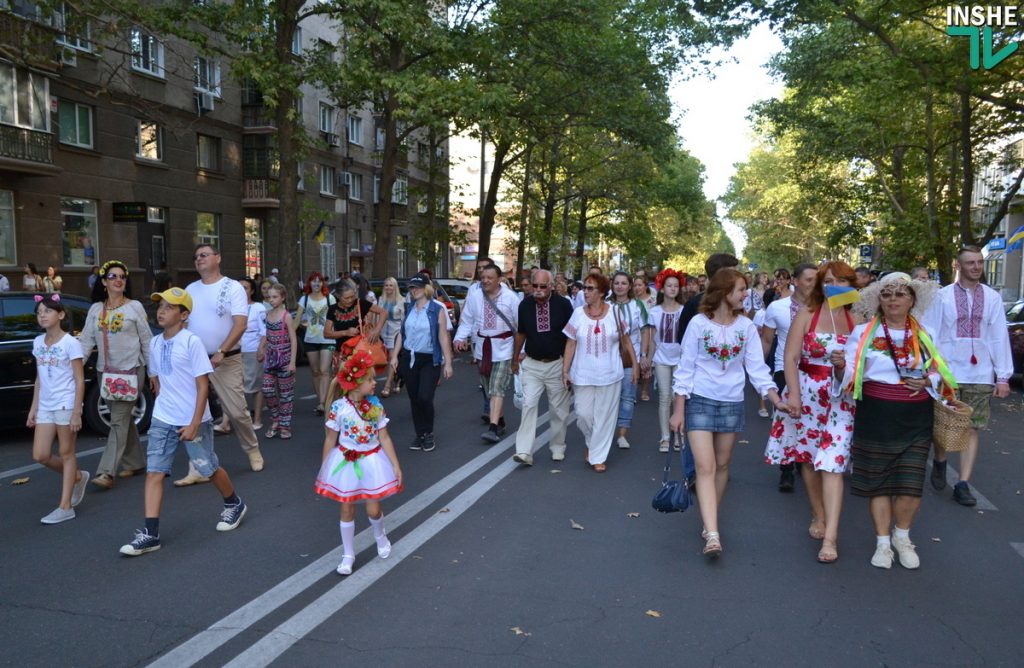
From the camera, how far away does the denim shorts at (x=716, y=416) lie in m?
5.27

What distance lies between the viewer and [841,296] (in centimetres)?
523

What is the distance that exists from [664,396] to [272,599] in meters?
5.18

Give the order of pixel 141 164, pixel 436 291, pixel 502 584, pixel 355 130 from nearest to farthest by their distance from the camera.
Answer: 1. pixel 502 584
2. pixel 436 291
3. pixel 141 164
4. pixel 355 130

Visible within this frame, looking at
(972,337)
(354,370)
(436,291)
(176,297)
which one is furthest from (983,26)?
(176,297)

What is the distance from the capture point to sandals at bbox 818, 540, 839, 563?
200 inches

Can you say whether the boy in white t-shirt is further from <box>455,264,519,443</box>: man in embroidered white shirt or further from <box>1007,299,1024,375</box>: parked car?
<box>1007,299,1024,375</box>: parked car

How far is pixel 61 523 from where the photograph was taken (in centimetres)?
581

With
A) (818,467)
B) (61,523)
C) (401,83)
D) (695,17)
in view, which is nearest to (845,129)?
(695,17)

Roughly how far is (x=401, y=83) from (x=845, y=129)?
40.7 ft

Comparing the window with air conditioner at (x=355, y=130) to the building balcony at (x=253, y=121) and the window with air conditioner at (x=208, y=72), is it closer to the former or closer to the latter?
the building balcony at (x=253, y=121)

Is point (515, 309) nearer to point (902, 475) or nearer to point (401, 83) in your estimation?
point (902, 475)

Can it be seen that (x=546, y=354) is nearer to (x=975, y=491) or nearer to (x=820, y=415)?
(x=820, y=415)

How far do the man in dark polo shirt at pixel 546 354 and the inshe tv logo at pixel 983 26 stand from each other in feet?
33.2

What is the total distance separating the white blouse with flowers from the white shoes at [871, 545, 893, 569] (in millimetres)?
1132
